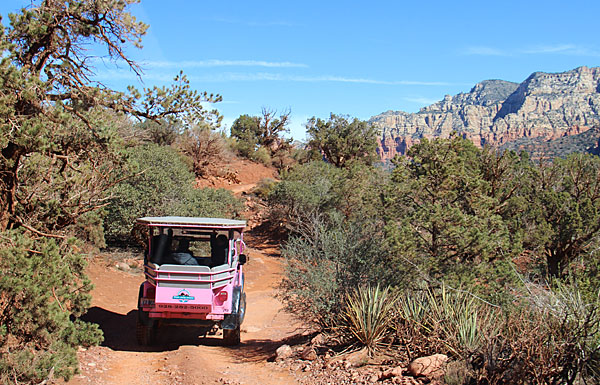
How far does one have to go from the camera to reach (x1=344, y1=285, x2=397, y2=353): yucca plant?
23.0ft

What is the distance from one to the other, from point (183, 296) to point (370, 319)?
10.6ft

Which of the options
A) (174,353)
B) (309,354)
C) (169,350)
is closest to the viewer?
(309,354)

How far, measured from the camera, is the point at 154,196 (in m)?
18.8

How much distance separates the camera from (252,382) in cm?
661

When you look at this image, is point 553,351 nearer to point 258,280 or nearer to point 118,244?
point 258,280

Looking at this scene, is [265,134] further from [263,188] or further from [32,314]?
[32,314]

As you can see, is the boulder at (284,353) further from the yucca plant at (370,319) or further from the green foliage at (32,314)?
the green foliage at (32,314)

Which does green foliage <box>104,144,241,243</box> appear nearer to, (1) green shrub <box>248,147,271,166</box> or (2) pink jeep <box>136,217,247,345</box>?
(2) pink jeep <box>136,217,247,345</box>

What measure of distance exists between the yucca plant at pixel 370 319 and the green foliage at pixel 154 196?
12239mm

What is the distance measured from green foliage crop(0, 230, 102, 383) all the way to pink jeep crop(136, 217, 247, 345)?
7.77 feet

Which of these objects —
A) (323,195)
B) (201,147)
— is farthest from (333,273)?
(201,147)

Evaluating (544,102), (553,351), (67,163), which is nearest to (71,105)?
(67,163)

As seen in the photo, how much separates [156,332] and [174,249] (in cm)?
171

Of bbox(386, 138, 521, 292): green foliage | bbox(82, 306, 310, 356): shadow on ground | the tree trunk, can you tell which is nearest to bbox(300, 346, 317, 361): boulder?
bbox(82, 306, 310, 356): shadow on ground
